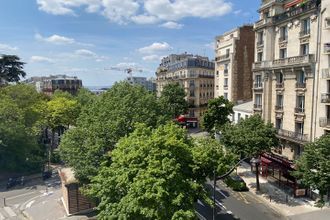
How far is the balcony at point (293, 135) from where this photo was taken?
36.0 metres

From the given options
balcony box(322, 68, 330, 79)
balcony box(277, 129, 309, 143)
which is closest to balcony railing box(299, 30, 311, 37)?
balcony box(322, 68, 330, 79)

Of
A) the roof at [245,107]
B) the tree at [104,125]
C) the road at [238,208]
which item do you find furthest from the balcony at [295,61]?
the tree at [104,125]

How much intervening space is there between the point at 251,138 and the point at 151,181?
57.4 feet

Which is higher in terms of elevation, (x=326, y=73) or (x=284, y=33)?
(x=284, y=33)

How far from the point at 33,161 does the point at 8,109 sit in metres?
8.97

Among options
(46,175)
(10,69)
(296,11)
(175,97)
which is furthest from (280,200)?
(10,69)

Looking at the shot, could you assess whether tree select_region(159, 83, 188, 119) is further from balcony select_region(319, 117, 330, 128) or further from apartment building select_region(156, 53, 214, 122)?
balcony select_region(319, 117, 330, 128)

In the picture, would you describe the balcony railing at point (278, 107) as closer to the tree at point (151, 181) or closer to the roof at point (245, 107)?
the roof at point (245, 107)

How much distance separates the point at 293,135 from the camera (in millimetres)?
37562

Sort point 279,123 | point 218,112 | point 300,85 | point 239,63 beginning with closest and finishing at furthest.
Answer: point 300,85 → point 279,123 → point 218,112 → point 239,63

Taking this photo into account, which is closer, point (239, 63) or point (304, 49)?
point (304, 49)

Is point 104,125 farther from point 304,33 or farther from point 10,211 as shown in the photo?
point 304,33

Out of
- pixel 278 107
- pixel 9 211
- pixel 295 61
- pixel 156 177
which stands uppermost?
pixel 295 61

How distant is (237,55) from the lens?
59125mm
